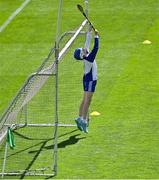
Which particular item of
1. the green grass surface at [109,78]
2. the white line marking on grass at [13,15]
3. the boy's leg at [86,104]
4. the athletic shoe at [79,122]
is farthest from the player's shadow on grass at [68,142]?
the white line marking on grass at [13,15]

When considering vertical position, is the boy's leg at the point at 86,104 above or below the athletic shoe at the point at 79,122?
above

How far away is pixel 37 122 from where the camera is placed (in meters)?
16.6

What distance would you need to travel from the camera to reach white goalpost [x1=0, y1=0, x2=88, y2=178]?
560 inches

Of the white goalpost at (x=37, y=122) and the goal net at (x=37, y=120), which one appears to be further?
the goal net at (x=37, y=120)

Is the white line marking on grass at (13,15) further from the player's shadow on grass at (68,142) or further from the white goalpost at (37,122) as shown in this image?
the player's shadow on grass at (68,142)

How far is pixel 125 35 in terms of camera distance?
2294 cm

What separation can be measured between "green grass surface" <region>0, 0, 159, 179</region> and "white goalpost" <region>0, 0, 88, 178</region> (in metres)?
0.18

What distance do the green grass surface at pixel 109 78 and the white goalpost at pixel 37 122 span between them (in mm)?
180

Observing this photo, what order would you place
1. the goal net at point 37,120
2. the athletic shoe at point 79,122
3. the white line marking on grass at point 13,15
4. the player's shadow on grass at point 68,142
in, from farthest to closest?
the white line marking on grass at point 13,15 → the athletic shoe at point 79,122 → the player's shadow on grass at point 68,142 → the goal net at point 37,120

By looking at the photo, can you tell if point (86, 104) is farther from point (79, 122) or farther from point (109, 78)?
point (109, 78)

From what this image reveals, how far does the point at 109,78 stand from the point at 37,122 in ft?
11.2

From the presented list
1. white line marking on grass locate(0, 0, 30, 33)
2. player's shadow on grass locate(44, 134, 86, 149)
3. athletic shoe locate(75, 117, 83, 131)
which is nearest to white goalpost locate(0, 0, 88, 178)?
player's shadow on grass locate(44, 134, 86, 149)

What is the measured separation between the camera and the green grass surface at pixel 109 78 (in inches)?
574

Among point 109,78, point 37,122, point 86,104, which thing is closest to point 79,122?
point 86,104
